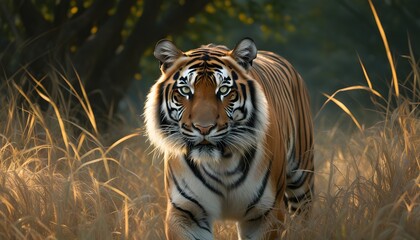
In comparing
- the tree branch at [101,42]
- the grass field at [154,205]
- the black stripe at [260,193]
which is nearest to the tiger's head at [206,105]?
the black stripe at [260,193]

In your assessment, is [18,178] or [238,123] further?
[18,178]

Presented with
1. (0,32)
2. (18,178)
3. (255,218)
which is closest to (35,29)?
(0,32)

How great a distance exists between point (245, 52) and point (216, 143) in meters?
0.51

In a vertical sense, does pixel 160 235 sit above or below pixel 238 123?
below

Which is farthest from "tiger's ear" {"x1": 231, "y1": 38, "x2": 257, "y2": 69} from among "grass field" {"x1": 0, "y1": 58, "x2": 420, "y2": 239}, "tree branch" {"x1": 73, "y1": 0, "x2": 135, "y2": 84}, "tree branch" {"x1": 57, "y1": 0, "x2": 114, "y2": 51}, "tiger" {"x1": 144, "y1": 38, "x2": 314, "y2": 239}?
"tree branch" {"x1": 73, "y1": 0, "x2": 135, "y2": 84}

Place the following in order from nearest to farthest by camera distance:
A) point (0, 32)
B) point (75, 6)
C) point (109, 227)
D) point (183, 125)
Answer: point (183, 125) < point (109, 227) < point (0, 32) < point (75, 6)

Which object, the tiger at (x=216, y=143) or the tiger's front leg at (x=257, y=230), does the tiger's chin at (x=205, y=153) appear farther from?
the tiger's front leg at (x=257, y=230)

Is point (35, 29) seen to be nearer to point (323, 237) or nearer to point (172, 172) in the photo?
point (172, 172)

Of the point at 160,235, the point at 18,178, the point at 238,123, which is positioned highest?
the point at 238,123

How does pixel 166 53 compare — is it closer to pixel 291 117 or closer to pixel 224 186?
pixel 224 186

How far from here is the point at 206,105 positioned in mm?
3971

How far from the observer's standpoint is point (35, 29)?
861 cm

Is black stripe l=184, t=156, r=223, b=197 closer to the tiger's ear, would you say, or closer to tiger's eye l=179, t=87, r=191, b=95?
tiger's eye l=179, t=87, r=191, b=95

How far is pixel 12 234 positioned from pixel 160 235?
2.54 feet
